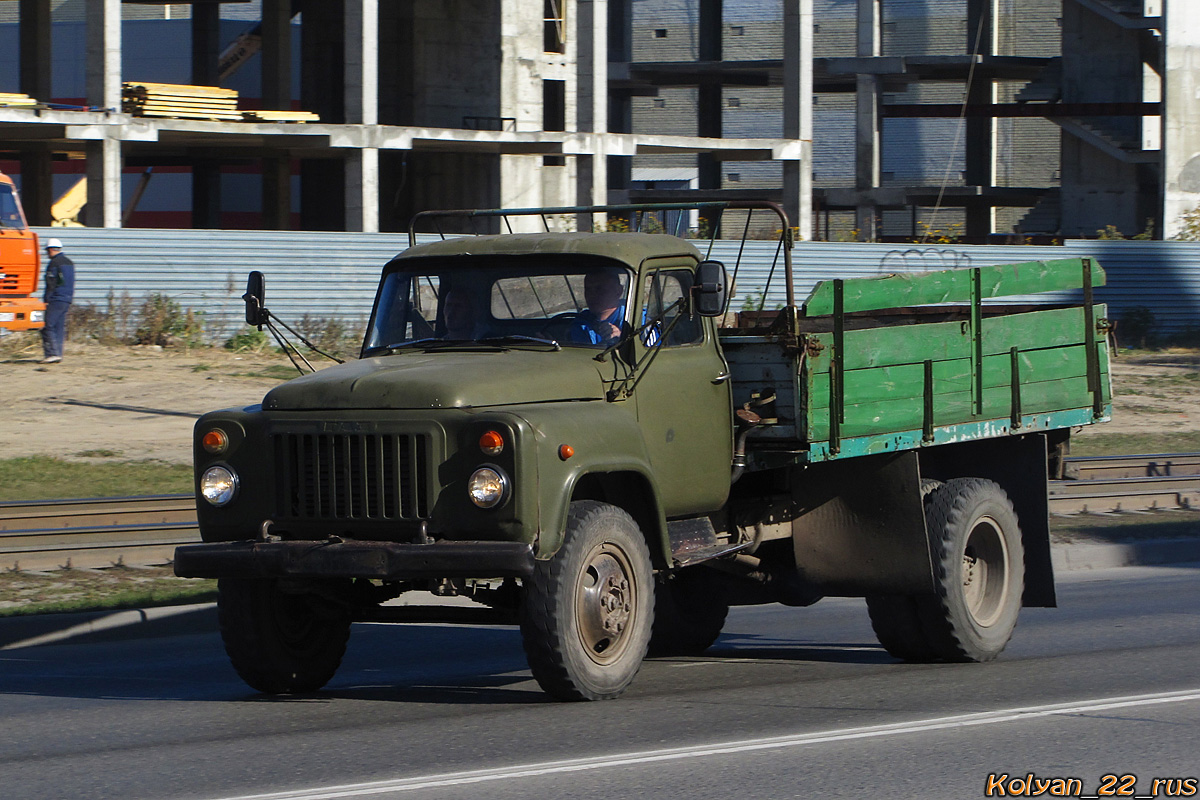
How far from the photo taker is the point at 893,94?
63000 mm

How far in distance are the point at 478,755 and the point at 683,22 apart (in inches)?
2341

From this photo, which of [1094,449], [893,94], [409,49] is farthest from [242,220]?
[1094,449]

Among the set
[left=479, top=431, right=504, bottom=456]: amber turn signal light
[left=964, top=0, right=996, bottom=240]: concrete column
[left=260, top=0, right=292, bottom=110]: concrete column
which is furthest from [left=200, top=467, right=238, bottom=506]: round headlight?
[left=964, top=0, right=996, bottom=240]: concrete column

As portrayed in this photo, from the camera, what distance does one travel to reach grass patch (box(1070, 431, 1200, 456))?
69.8ft

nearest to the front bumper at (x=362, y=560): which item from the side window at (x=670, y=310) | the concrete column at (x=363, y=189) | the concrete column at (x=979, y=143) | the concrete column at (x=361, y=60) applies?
the side window at (x=670, y=310)

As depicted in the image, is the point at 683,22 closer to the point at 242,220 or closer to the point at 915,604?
the point at 242,220

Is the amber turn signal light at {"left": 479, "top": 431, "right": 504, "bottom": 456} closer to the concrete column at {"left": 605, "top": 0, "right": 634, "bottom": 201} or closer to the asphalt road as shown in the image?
the asphalt road

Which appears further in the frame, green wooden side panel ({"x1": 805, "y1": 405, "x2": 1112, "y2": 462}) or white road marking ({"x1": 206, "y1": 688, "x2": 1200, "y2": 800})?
green wooden side panel ({"x1": 805, "y1": 405, "x2": 1112, "y2": 462})

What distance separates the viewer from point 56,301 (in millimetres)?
23828

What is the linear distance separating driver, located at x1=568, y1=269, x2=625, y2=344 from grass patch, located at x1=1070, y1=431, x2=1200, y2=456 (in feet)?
47.2

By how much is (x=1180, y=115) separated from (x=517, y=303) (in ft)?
137

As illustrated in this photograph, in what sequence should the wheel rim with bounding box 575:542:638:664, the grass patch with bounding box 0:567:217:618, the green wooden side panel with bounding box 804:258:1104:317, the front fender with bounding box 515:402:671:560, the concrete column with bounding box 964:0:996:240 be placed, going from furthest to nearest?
the concrete column with bounding box 964:0:996:240
the grass patch with bounding box 0:567:217:618
the green wooden side panel with bounding box 804:258:1104:317
the wheel rim with bounding box 575:542:638:664
the front fender with bounding box 515:402:671:560

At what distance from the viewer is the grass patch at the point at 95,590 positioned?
34.2ft

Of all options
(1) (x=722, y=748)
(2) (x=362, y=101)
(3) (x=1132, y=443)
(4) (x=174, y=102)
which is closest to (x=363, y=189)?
(2) (x=362, y=101)
